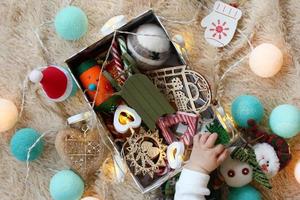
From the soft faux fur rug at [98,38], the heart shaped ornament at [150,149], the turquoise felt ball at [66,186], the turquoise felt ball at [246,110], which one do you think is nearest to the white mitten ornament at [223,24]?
the soft faux fur rug at [98,38]

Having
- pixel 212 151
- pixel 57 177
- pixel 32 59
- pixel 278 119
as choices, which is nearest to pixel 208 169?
pixel 212 151

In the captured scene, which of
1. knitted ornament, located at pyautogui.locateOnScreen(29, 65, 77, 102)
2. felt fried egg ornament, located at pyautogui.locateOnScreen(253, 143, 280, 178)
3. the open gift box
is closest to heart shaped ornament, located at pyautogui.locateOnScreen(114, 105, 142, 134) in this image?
the open gift box

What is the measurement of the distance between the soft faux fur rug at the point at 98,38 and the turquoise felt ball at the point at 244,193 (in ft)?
0.13

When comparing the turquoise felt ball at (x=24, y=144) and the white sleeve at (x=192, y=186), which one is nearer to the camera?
the white sleeve at (x=192, y=186)

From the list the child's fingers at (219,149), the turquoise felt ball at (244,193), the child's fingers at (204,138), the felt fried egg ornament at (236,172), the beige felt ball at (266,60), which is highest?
the beige felt ball at (266,60)

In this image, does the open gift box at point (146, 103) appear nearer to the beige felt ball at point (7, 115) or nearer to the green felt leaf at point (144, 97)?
the green felt leaf at point (144, 97)

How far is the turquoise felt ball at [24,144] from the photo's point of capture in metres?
1.01

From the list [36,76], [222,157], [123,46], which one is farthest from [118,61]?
[222,157]

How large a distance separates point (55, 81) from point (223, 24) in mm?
331

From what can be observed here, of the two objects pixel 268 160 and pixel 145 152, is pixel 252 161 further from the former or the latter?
pixel 145 152

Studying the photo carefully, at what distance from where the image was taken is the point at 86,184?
103 centimetres

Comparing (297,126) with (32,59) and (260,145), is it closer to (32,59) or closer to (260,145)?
(260,145)

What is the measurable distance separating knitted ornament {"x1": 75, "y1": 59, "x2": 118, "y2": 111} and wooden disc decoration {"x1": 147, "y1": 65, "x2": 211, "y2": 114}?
0.26 feet

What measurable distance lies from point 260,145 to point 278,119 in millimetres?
57
